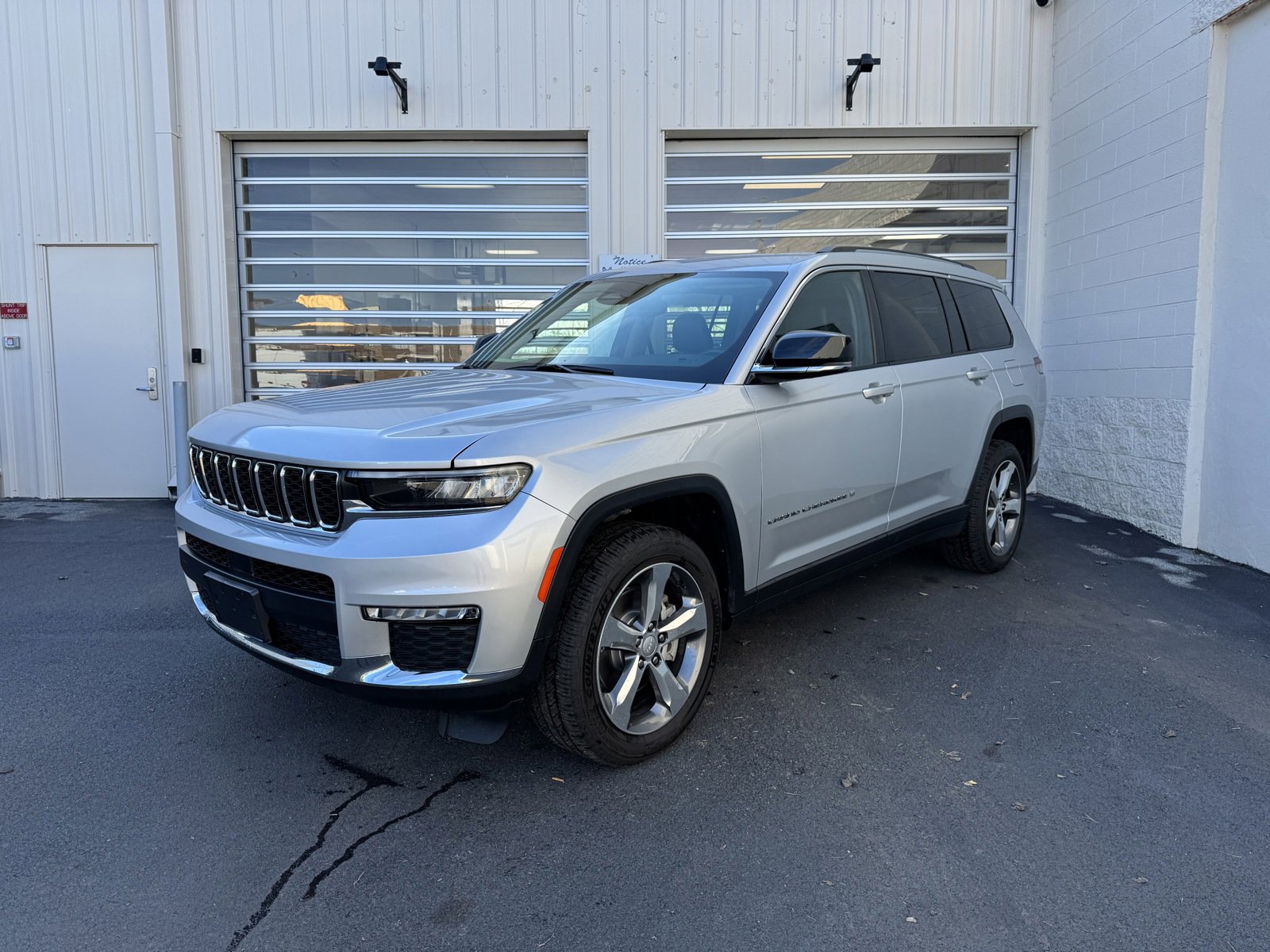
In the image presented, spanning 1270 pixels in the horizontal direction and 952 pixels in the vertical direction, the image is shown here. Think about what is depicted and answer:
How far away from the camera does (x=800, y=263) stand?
148 inches

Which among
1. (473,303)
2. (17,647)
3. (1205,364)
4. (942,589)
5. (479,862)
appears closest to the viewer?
(479,862)

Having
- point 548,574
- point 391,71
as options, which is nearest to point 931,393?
point 548,574

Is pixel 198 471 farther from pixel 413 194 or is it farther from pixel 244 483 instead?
pixel 413 194

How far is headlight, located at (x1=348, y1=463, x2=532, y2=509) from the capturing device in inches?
96.0

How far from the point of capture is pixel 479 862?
7.96ft

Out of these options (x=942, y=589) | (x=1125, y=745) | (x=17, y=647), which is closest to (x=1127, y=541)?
(x=942, y=589)

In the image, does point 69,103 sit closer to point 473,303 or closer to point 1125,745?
point 473,303

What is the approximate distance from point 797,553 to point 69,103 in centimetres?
842

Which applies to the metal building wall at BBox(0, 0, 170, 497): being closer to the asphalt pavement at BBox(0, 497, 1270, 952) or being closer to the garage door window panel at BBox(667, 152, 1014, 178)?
the garage door window panel at BBox(667, 152, 1014, 178)

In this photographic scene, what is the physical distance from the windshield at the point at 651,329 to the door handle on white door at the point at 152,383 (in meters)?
5.57

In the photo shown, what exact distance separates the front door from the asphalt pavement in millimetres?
628

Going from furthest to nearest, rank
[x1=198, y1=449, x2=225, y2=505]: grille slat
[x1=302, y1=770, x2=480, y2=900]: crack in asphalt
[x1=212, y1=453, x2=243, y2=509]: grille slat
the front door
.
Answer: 1. the front door
2. [x1=198, y1=449, x2=225, y2=505]: grille slat
3. [x1=212, y1=453, x2=243, y2=509]: grille slat
4. [x1=302, y1=770, x2=480, y2=900]: crack in asphalt

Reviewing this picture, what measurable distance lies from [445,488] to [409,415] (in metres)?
0.42

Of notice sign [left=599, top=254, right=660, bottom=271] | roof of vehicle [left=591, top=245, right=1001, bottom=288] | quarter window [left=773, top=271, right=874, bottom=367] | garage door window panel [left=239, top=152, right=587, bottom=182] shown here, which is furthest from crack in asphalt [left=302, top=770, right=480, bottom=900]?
garage door window panel [left=239, top=152, right=587, bottom=182]
